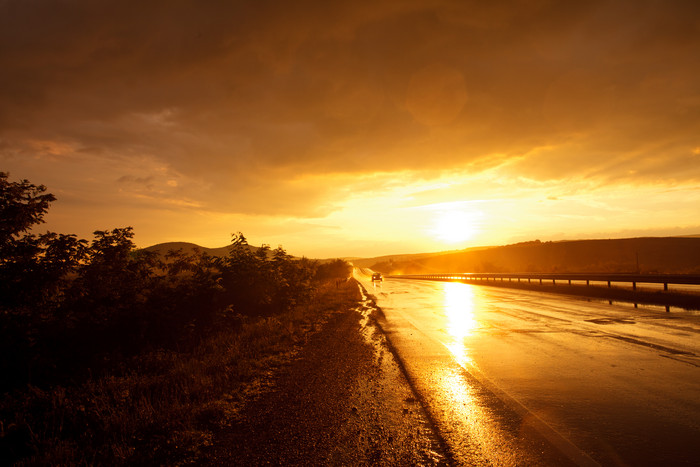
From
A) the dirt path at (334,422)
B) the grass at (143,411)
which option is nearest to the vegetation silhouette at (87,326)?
the grass at (143,411)

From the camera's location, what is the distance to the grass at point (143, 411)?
464 cm

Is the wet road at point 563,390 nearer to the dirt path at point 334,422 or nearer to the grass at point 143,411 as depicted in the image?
the dirt path at point 334,422

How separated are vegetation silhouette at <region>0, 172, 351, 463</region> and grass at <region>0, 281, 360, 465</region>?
0.13ft

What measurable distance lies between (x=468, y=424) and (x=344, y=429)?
1598 mm

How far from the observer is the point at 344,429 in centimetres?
500

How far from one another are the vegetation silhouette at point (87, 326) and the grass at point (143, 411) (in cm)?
4

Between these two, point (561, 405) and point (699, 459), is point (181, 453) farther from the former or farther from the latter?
point (699, 459)

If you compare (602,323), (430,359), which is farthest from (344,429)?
(602,323)

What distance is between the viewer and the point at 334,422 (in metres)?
5.26

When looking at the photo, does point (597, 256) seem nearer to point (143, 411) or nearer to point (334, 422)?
point (334, 422)

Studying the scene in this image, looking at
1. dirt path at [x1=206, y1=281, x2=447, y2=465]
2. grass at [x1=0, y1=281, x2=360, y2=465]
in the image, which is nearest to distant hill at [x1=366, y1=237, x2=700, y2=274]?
dirt path at [x1=206, y1=281, x2=447, y2=465]

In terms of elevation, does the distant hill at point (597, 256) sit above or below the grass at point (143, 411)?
above

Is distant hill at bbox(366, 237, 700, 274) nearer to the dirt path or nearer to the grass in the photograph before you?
the dirt path

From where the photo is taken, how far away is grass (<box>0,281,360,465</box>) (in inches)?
183
